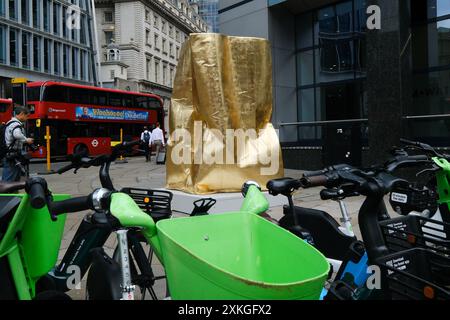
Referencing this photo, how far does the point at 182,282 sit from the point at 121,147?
4.10 ft

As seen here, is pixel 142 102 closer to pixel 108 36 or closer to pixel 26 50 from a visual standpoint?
pixel 26 50

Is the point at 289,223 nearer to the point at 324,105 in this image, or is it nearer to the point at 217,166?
the point at 217,166

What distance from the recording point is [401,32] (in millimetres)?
9242

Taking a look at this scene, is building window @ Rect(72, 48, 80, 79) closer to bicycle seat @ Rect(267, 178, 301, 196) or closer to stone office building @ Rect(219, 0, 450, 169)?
stone office building @ Rect(219, 0, 450, 169)

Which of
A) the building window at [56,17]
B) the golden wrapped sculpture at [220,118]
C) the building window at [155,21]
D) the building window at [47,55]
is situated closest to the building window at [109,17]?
the building window at [155,21]

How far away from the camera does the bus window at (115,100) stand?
24.4m

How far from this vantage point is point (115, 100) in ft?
81.3

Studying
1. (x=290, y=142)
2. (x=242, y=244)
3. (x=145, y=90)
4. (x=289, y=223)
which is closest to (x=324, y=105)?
(x=290, y=142)

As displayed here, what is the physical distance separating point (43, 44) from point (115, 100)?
65.3ft

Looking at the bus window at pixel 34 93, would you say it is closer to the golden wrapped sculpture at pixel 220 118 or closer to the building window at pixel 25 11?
the golden wrapped sculpture at pixel 220 118

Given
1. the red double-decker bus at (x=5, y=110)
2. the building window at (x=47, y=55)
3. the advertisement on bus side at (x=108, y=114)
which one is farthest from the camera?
the building window at (x=47, y=55)

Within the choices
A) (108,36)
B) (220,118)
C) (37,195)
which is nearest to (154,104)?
(220,118)

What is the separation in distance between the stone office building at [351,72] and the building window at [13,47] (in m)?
27.6
